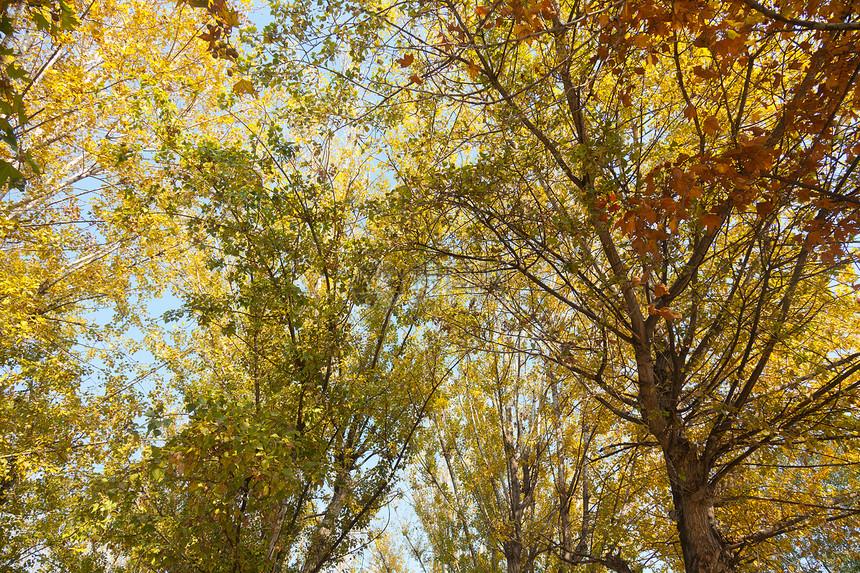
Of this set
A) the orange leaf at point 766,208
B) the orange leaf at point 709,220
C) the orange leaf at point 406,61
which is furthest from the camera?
the orange leaf at point 406,61

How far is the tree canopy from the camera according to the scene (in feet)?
10.4

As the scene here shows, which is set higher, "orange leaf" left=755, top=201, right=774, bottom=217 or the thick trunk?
"orange leaf" left=755, top=201, right=774, bottom=217

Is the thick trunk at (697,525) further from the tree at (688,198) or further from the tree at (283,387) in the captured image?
the tree at (283,387)

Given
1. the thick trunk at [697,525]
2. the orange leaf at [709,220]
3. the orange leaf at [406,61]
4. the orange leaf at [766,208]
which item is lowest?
the thick trunk at [697,525]

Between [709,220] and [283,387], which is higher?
[709,220]

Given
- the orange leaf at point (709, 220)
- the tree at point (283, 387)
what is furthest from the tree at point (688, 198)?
the tree at point (283, 387)

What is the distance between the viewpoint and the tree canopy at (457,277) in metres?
3.18

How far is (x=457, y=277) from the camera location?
15.9ft

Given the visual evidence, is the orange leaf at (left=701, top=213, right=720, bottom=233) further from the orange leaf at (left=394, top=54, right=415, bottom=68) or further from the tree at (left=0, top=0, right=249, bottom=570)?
the tree at (left=0, top=0, right=249, bottom=570)

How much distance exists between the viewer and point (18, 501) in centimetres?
832

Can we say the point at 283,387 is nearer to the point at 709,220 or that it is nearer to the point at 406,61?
the point at 406,61

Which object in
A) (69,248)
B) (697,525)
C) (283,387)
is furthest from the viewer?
(69,248)

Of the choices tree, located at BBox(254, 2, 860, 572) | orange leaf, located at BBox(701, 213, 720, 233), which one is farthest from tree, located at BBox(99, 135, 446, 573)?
orange leaf, located at BBox(701, 213, 720, 233)

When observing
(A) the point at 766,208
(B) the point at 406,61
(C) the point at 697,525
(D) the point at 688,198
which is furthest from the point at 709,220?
(C) the point at 697,525
